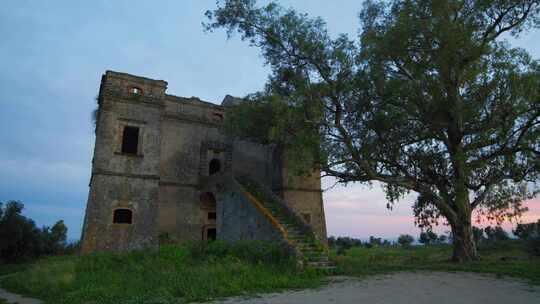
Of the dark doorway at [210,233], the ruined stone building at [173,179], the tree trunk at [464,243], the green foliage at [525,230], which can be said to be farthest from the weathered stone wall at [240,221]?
the green foliage at [525,230]

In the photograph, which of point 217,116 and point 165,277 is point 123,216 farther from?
point 165,277

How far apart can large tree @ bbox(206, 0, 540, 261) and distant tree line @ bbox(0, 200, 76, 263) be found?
18.9 meters

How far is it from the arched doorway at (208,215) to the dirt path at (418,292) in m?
11.3

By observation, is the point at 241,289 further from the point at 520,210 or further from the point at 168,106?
the point at 168,106

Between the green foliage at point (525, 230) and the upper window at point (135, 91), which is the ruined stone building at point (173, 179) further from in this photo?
the green foliage at point (525, 230)

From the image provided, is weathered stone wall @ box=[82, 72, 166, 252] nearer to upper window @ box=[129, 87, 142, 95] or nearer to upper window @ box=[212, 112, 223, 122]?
upper window @ box=[129, 87, 142, 95]

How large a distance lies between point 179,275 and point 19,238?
821 inches

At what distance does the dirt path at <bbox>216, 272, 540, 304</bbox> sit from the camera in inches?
255

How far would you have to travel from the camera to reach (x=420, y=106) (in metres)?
13.5

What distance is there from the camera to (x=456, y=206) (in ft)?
45.8

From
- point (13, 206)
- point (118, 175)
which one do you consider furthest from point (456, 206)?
point (13, 206)

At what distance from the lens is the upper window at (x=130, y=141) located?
18.3 meters

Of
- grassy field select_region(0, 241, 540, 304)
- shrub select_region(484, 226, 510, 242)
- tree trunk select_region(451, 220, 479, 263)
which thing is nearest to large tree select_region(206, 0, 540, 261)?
tree trunk select_region(451, 220, 479, 263)

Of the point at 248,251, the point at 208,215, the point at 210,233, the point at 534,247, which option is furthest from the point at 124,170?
the point at 534,247
